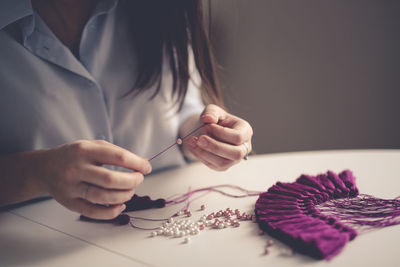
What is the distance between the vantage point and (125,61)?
1019mm

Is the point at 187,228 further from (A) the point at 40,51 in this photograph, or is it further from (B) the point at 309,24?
(B) the point at 309,24

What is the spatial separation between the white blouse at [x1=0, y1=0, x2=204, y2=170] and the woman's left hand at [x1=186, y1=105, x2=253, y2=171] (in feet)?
1.00

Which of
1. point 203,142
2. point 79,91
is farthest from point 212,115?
point 79,91

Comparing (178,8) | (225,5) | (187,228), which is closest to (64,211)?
(187,228)

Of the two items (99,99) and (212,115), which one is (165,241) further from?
(99,99)

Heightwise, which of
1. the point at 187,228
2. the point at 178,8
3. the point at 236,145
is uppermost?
the point at 178,8

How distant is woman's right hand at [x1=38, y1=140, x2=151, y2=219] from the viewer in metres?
0.56

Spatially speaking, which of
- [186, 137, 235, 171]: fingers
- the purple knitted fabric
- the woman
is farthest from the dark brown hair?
the purple knitted fabric

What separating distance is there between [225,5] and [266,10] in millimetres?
1376

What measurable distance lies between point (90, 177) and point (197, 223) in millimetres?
261

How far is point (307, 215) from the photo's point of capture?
67cm

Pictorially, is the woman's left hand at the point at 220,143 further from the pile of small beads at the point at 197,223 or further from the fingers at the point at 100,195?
the fingers at the point at 100,195

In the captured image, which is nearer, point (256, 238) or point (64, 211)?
point (256, 238)

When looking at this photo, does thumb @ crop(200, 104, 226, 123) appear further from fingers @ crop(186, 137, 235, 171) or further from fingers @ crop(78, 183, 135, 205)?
fingers @ crop(78, 183, 135, 205)
